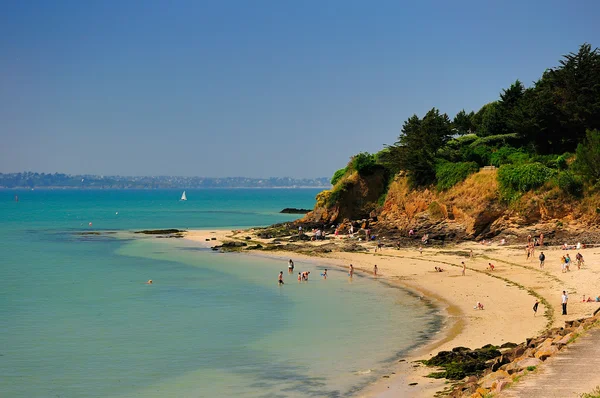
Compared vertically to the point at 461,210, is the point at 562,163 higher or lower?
higher

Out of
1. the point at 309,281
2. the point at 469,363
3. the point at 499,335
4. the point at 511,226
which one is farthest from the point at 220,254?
the point at 469,363

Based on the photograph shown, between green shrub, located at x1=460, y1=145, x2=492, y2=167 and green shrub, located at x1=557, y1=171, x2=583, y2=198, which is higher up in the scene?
green shrub, located at x1=460, y1=145, x2=492, y2=167

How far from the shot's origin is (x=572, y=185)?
50.2 m

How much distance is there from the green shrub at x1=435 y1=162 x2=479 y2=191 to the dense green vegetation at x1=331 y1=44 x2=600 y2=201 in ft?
0.27

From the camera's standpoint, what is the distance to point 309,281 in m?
41.0

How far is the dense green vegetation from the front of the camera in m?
51.5

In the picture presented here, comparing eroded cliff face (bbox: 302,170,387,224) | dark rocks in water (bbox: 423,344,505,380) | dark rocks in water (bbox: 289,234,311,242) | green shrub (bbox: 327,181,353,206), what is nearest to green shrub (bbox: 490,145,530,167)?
eroded cliff face (bbox: 302,170,387,224)

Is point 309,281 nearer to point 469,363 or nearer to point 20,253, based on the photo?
point 469,363

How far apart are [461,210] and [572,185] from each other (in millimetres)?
8783

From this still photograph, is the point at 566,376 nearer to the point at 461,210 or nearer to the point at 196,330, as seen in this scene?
the point at 196,330

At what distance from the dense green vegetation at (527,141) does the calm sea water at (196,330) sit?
18.3 metres

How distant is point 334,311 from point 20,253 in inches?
1456

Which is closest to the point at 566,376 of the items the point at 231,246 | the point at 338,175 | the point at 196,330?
the point at 196,330

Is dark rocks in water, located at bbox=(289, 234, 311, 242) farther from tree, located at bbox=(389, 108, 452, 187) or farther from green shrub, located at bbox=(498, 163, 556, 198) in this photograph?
green shrub, located at bbox=(498, 163, 556, 198)
